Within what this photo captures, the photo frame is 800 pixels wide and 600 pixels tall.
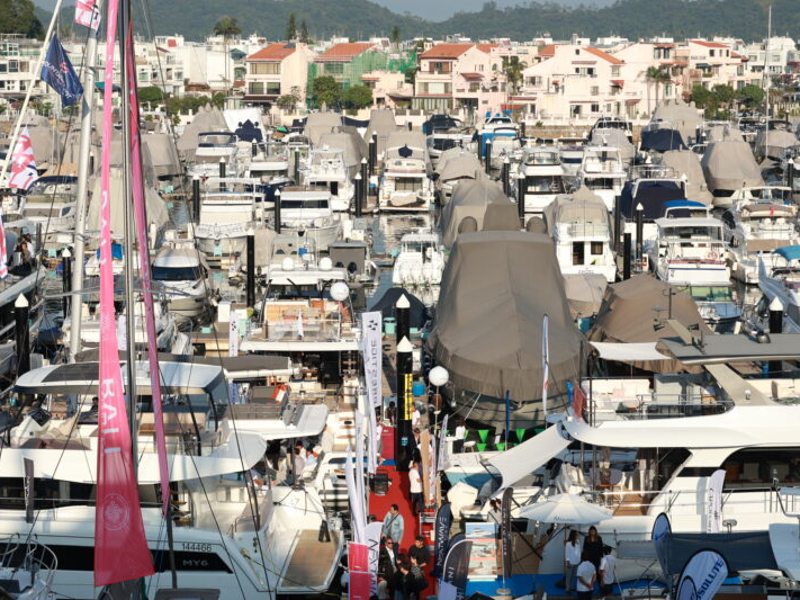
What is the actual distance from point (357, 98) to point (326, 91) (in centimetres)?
288

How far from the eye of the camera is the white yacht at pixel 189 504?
50.6 feet

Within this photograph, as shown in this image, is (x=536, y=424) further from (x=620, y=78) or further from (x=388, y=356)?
(x=620, y=78)

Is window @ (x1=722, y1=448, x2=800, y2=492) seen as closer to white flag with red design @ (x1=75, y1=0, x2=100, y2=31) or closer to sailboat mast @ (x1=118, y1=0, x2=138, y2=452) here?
sailboat mast @ (x1=118, y1=0, x2=138, y2=452)

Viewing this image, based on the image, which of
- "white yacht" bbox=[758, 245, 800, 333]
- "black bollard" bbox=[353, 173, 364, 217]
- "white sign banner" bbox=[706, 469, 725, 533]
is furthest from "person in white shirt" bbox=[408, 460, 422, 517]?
"black bollard" bbox=[353, 173, 364, 217]

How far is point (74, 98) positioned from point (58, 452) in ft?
28.3

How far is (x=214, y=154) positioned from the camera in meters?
53.1

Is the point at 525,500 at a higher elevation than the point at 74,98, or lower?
lower

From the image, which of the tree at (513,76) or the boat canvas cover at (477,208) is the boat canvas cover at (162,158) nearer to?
the boat canvas cover at (477,208)

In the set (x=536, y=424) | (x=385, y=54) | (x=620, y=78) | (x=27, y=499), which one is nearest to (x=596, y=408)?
(x=536, y=424)

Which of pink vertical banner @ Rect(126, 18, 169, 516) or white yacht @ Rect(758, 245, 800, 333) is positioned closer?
pink vertical banner @ Rect(126, 18, 169, 516)

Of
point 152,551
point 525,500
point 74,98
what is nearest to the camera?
point 152,551

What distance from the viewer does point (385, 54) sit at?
10788 centimetres

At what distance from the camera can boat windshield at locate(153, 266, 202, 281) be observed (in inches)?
1205

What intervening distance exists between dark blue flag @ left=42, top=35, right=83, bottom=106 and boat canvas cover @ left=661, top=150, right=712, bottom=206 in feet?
83.6
